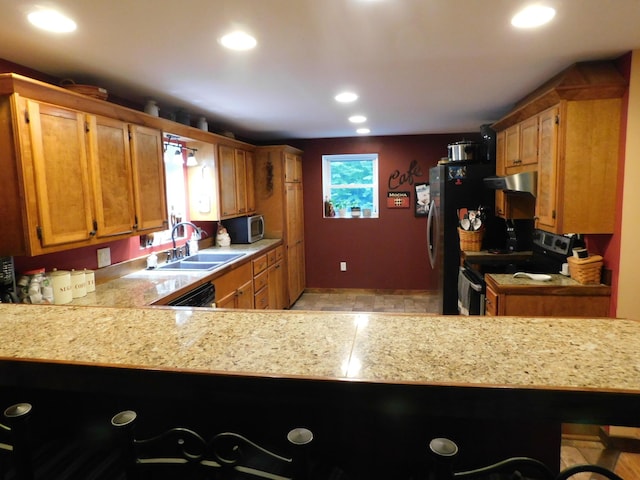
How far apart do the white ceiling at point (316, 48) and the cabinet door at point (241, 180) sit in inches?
45.3

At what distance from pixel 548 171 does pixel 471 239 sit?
1.27m

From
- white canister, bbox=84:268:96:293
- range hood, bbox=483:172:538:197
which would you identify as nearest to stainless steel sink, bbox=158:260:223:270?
white canister, bbox=84:268:96:293

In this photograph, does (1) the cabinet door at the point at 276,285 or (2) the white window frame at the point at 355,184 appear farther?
(2) the white window frame at the point at 355,184

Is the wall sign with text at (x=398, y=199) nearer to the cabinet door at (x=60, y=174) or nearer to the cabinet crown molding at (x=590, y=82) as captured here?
the cabinet crown molding at (x=590, y=82)

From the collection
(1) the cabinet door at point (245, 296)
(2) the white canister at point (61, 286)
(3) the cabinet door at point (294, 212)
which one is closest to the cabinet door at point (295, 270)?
(3) the cabinet door at point (294, 212)

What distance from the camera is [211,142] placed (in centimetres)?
408

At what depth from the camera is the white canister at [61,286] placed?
2.39m

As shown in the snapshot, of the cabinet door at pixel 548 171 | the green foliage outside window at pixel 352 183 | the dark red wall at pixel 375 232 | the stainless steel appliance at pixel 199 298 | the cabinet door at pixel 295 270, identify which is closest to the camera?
the cabinet door at pixel 548 171

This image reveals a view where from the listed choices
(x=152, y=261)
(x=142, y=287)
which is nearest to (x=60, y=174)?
(x=142, y=287)

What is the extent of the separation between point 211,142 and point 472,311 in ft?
9.38

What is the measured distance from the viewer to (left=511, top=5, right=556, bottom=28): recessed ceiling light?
1.74 m

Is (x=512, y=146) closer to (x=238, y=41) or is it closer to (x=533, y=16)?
(x=533, y=16)

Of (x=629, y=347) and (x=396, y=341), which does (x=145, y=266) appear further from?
(x=629, y=347)

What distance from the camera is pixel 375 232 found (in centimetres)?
601
